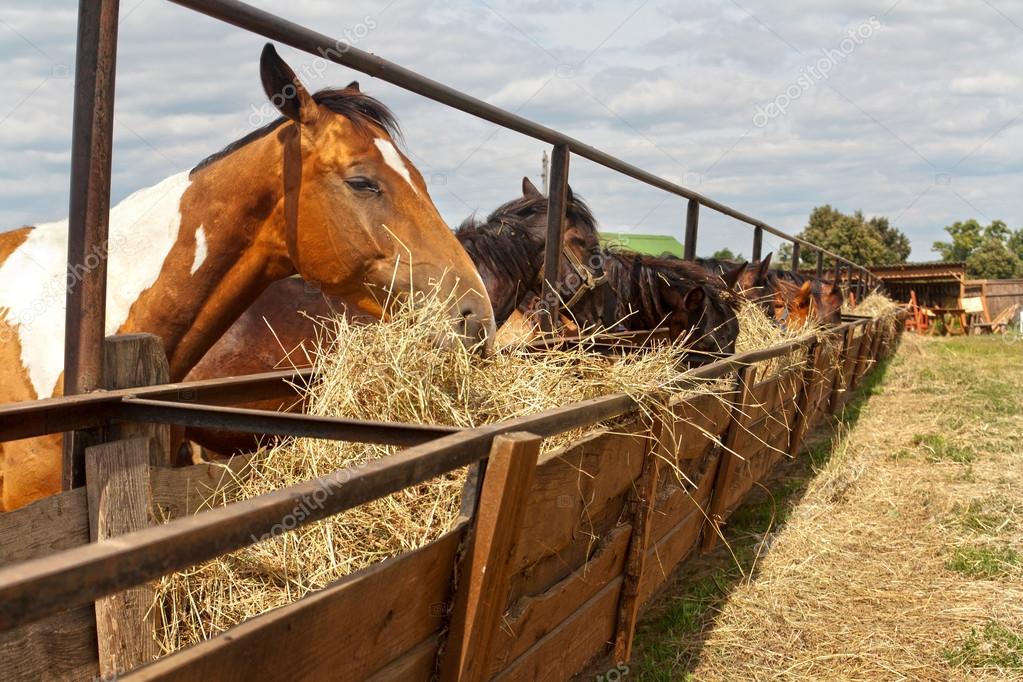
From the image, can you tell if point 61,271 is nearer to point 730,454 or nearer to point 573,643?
point 573,643

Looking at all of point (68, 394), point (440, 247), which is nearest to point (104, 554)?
point (68, 394)

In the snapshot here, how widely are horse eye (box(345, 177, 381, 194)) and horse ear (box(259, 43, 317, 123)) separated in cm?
28

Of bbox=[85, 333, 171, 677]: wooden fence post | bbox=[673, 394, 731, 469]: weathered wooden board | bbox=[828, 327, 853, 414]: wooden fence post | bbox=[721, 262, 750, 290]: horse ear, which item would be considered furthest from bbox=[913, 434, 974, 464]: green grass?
bbox=[85, 333, 171, 677]: wooden fence post

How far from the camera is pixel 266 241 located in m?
3.05

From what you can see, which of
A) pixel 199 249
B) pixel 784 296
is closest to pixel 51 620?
pixel 199 249

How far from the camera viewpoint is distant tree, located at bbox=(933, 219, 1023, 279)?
55.2 m

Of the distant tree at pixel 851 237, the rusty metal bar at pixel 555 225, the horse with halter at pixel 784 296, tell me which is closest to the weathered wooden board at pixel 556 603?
the rusty metal bar at pixel 555 225

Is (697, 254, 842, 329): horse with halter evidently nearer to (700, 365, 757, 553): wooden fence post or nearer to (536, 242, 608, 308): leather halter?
(536, 242, 608, 308): leather halter

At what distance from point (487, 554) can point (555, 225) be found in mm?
2747

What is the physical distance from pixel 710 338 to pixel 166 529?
467 cm

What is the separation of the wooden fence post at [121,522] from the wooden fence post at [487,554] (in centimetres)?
71

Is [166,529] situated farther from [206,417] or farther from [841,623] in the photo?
[841,623]

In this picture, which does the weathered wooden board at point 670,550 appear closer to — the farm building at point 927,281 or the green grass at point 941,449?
the green grass at point 941,449

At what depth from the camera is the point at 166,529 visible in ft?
3.00
